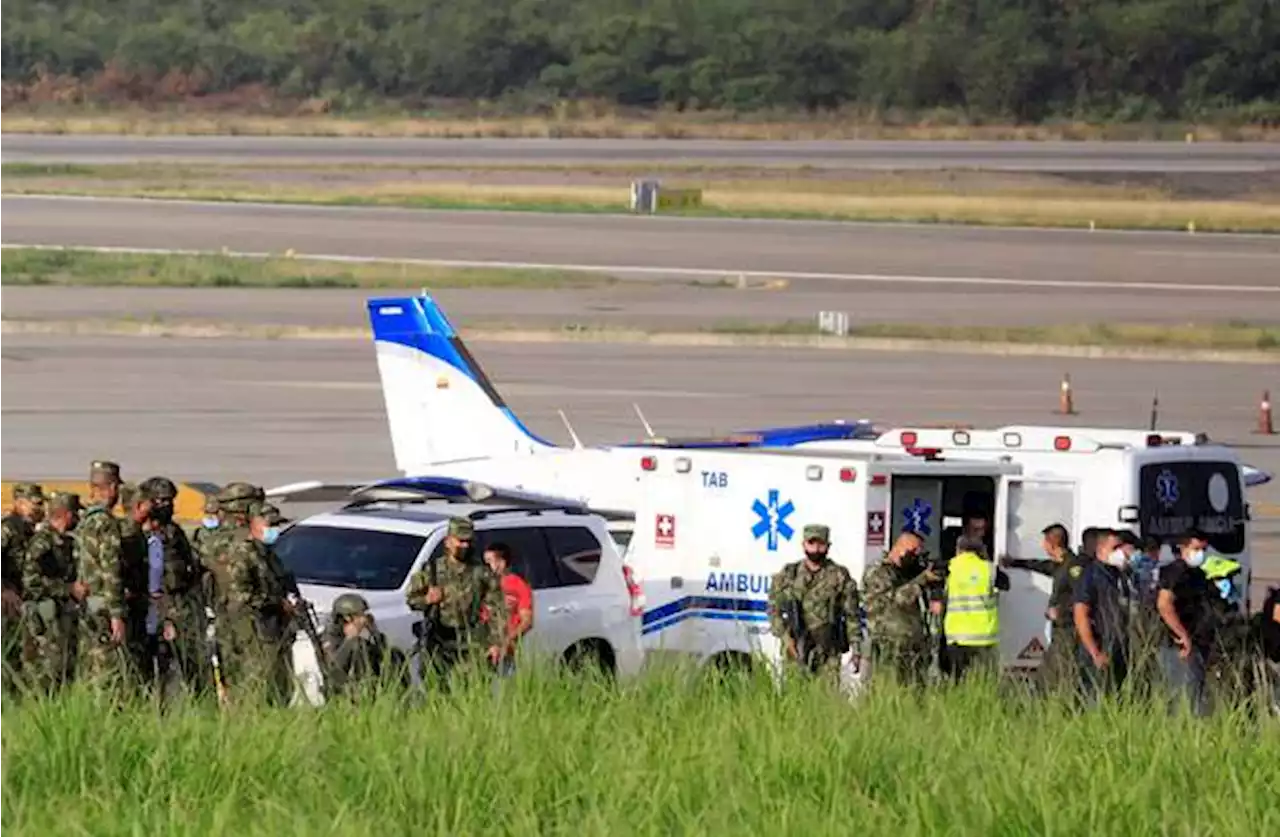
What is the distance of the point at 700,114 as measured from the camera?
342 feet

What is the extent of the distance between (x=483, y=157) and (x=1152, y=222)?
995 inches

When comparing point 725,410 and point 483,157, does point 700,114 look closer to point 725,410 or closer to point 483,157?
point 483,157

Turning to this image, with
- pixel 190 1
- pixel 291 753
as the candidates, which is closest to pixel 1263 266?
pixel 291 753

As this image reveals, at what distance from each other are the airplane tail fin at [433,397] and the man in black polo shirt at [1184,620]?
8588mm

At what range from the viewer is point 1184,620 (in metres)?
15.9

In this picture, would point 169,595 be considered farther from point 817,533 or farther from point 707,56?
point 707,56

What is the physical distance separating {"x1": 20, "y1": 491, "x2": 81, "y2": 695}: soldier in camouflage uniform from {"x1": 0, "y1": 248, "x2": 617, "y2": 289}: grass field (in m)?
37.8

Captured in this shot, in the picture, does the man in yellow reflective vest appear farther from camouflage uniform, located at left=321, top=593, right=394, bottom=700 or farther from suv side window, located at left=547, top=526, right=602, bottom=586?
camouflage uniform, located at left=321, top=593, right=394, bottom=700

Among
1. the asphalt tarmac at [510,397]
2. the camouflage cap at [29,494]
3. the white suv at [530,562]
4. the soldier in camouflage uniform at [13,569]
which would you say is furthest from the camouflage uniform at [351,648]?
the asphalt tarmac at [510,397]

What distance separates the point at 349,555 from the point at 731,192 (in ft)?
193

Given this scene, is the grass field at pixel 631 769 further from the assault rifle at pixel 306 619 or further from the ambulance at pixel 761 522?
the ambulance at pixel 761 522

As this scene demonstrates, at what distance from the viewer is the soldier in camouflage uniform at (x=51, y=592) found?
14.4 metres

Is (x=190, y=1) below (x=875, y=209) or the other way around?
the other way around

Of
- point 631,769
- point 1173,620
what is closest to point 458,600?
point 1173,620
